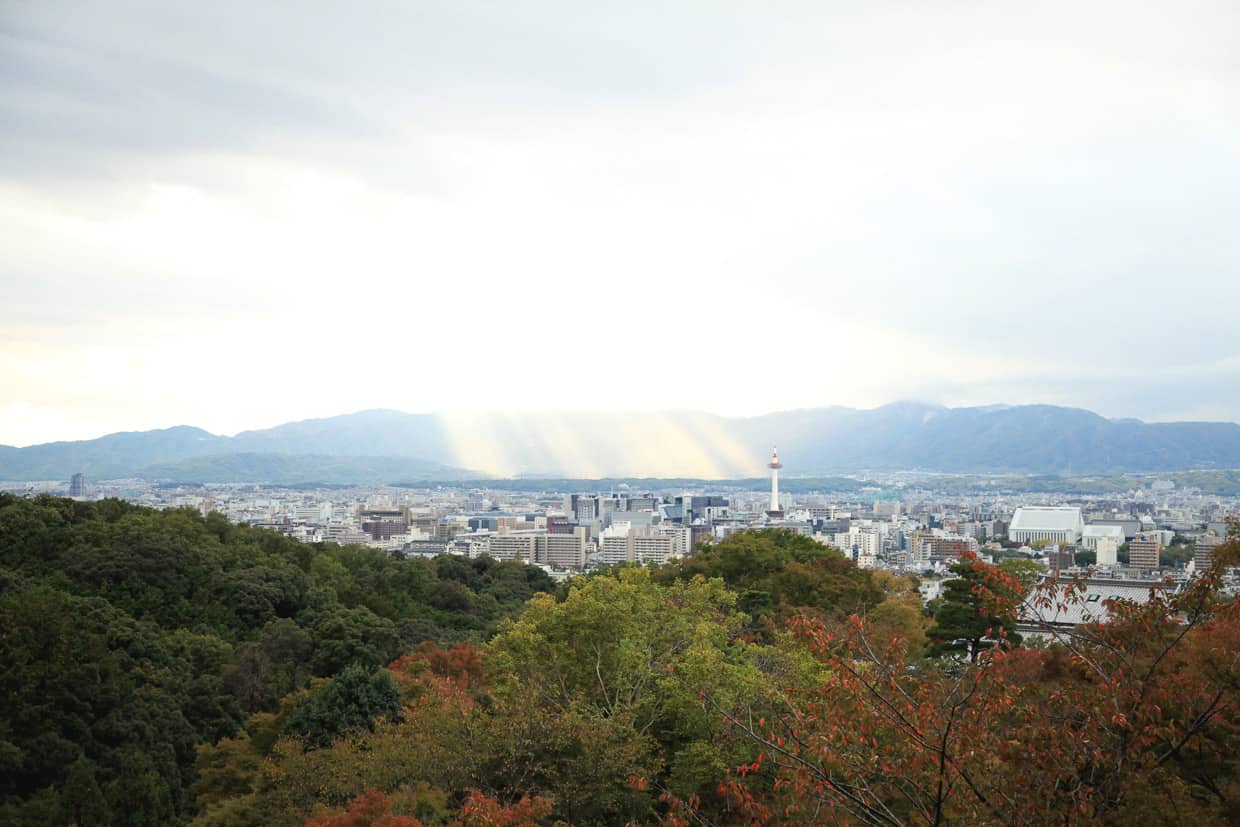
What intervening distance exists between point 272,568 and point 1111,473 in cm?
17823

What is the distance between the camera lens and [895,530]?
95.1 m

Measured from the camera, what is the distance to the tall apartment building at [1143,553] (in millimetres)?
49319

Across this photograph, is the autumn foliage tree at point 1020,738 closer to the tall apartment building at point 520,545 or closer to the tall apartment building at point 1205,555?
the tall apartment building at point 1205,555

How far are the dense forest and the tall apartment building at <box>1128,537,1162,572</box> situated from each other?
103 feet

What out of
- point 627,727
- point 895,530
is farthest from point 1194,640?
point 895,530

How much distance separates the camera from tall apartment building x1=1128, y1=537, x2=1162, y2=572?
162 feet

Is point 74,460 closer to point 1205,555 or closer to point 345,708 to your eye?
point 345,708

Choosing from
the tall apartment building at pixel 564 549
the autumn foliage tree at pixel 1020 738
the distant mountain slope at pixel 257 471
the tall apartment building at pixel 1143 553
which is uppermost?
the autumn foliage tree at pixel 1020 738

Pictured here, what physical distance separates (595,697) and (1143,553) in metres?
50.0

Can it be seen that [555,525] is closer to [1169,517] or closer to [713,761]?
[1169,517]

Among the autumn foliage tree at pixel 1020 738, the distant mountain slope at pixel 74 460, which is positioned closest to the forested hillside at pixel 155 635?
the autumn foliage tree at pixel 1020 738

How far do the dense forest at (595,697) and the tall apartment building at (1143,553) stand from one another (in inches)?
1233

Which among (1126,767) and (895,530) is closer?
(1126,767)

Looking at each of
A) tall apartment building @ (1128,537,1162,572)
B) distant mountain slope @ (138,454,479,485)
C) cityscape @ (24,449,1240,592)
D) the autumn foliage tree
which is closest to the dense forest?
the autumn foliage tree
